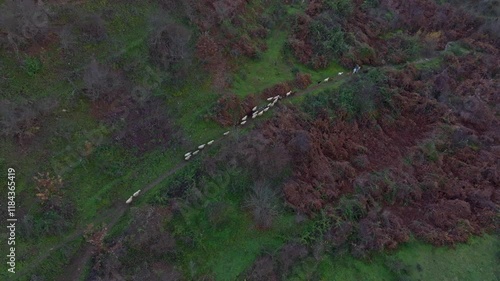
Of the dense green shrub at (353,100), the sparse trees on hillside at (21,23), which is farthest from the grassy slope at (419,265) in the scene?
the sparse trees on hillside at (21,23)

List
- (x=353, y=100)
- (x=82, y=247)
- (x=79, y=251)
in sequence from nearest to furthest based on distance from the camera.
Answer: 1. (x=79, y=251)
2. (x=82, y=247)
3. (x=353, y=100)

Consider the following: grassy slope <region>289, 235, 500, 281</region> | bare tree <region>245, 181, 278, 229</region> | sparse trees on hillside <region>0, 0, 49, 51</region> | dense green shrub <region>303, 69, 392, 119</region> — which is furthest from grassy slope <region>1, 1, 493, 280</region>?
dense green shrub <region>303, 69, 392, 119</region>

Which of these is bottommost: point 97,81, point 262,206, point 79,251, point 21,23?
point 262,206

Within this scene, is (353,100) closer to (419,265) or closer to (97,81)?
(419,265)

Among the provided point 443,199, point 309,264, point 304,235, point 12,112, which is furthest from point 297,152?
point 12,112

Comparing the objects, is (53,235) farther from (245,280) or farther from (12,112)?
(245,280)

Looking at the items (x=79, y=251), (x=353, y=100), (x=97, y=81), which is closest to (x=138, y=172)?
(x=79, y=251)

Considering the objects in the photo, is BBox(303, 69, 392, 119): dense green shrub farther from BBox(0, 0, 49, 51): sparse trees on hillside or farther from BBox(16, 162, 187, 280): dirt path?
BBox(0, 0, 49, 51): sparse trees on hillside

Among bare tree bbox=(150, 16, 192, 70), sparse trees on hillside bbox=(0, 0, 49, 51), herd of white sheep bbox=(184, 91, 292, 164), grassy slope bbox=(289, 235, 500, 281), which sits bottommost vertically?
grassy slope bbox=(289, 235, 500, 281)

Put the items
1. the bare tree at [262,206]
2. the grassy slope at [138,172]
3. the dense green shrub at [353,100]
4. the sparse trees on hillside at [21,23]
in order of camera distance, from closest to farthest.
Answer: the grassy slope at [138,172], the bare tree at [262,206], the sparse trees on hillside at [21,23], the dense green shrub at [353,100]

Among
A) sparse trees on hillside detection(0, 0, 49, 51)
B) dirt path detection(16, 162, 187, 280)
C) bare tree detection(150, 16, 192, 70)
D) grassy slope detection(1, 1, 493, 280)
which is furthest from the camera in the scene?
bare tree detection(150, 16, 192, 70)

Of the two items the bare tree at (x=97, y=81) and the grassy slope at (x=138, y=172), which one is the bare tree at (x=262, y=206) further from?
the bare tree at (x=97, y=81)
